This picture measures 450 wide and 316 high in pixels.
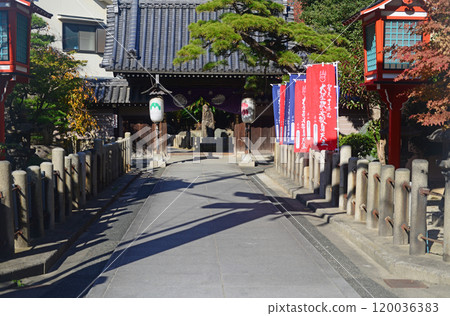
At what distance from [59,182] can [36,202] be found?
4.57 ft

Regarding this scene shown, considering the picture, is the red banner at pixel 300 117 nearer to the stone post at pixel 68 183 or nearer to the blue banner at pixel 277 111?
the blue banner at pixel 277 111

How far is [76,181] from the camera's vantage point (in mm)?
10688

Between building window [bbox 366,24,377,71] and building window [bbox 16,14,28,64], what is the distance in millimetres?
9490

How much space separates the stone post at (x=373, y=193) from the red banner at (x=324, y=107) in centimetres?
386

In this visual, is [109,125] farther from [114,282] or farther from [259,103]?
[114,282]

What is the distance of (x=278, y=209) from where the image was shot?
12.0 metres

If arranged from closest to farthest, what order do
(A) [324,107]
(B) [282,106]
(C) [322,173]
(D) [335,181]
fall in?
(D) [335,181], (C) [322,173], (A) [324,107], (B) [282,106]

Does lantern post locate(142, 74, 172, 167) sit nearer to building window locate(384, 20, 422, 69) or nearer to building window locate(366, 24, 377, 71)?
building window locate(366, 24, 377, 71)

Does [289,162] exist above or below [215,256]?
above

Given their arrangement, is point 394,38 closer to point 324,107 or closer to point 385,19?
point 385,19

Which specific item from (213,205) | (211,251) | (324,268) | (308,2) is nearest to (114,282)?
(211,251)

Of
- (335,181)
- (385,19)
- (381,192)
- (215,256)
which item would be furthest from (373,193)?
(385,19)

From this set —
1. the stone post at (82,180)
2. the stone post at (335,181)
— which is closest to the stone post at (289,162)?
the stone post at (335,181)

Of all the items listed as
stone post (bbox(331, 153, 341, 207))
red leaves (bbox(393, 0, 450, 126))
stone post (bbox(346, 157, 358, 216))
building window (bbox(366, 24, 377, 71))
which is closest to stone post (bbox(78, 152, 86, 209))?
stone post (bbox(331, 153, 341, 207))
